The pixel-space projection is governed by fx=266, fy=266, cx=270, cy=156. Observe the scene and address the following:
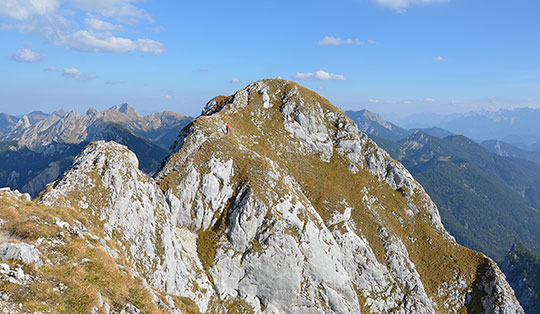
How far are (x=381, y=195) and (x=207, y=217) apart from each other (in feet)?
148

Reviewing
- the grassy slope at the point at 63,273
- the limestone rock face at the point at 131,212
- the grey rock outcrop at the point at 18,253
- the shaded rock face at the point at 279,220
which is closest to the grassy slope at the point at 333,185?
the shaded rock face at the point at 279,220

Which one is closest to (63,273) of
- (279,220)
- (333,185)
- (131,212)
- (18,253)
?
(18,253)

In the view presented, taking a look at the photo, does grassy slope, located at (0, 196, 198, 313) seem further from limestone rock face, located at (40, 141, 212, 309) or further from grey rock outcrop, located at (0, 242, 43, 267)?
limestone rock face, located at (40, 141, 212, 309)

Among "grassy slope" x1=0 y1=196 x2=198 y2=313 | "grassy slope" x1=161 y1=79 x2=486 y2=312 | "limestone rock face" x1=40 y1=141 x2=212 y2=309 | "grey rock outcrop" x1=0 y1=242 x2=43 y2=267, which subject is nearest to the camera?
"grassy slope" x1=0 y1=196 x2=198 y2=313

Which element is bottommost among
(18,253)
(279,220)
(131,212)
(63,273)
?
(279,220)

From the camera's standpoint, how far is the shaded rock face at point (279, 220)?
38250 millimetres

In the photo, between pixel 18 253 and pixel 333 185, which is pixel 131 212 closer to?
pixel 18 253

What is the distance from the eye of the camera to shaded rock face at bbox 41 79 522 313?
125ft

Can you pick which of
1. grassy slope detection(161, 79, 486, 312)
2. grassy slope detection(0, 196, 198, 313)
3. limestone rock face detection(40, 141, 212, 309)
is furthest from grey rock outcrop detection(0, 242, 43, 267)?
grassy slope detection(161, 79, 486, 312)

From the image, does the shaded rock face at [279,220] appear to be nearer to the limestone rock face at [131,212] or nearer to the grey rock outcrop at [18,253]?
the limestone rock face at [131,212]

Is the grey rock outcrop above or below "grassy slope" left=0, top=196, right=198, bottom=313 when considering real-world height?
above

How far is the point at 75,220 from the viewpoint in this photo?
989 inches

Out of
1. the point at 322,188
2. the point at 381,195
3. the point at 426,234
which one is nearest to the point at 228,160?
the point at 322,188

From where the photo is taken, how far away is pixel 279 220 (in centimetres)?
4747
